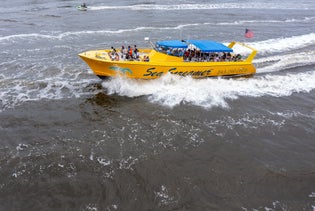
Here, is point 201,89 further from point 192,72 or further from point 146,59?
point 146,59

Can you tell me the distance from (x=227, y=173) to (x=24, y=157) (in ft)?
28.9

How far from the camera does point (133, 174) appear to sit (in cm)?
1078

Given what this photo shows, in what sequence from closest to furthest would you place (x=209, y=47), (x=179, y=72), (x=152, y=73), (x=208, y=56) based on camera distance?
1. (x=152, y=73)
2. (x=179, y=72)
3. (x=209, y=47)
4. (x=208, y=56)

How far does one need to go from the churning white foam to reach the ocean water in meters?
0.07

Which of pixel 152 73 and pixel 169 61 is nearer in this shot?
pixel 152 73

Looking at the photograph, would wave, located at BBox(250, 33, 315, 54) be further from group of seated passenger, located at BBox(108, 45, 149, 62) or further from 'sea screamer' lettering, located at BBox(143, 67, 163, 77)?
group of seated passenger, located at BBox(108, 45, 149, 62)

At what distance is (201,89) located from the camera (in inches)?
702

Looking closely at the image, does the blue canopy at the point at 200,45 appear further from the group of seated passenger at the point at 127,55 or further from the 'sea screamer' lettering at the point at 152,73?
the 'sea screamer' lettering at the point at 152,73

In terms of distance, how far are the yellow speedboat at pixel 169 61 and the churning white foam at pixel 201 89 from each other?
0.55m

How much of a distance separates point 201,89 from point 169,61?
288 centimetres

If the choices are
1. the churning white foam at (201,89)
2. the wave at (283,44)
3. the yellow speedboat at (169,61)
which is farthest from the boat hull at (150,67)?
the wave at (283,44)

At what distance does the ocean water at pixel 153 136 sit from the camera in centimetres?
989

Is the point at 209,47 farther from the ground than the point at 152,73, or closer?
farther from the ground

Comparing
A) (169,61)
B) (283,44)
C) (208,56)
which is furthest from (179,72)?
(283,44)
